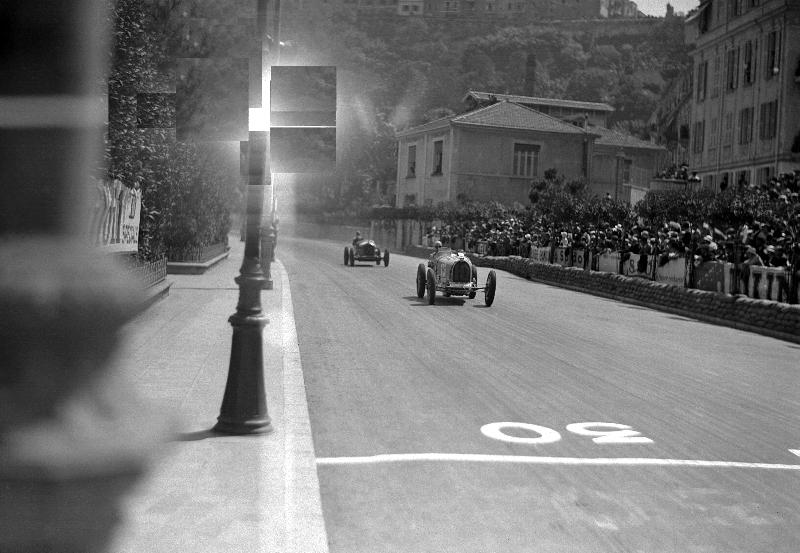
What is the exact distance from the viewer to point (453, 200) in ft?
200

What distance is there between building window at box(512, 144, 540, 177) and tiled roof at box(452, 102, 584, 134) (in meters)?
1.30

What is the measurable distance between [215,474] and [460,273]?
15.9 m

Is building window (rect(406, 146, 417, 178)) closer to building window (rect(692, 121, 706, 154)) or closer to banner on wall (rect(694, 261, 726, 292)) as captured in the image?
building window (rect(692, 121, 706, 154))

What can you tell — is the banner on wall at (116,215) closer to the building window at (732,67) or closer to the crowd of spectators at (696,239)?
the crowd of spectators at (696,239)

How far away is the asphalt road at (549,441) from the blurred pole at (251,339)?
0.58 m

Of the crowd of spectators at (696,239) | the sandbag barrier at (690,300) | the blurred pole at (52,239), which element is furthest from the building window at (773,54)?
the blurred pole at (52,239)

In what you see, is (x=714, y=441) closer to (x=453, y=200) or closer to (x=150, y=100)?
(x=150, y=100)

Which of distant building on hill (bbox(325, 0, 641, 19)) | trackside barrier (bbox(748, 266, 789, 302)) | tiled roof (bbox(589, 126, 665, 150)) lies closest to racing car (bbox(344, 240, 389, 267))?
trackside barrier (bbox(748, 266, 789, 302))

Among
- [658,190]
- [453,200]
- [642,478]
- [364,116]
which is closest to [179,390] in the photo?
[642,478]

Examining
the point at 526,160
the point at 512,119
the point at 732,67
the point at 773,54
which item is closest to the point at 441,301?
the point at 773,54

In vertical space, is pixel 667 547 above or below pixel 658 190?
below

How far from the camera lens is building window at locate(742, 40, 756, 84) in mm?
35375

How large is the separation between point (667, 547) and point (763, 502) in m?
1.29

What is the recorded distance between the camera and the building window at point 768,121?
109ft
